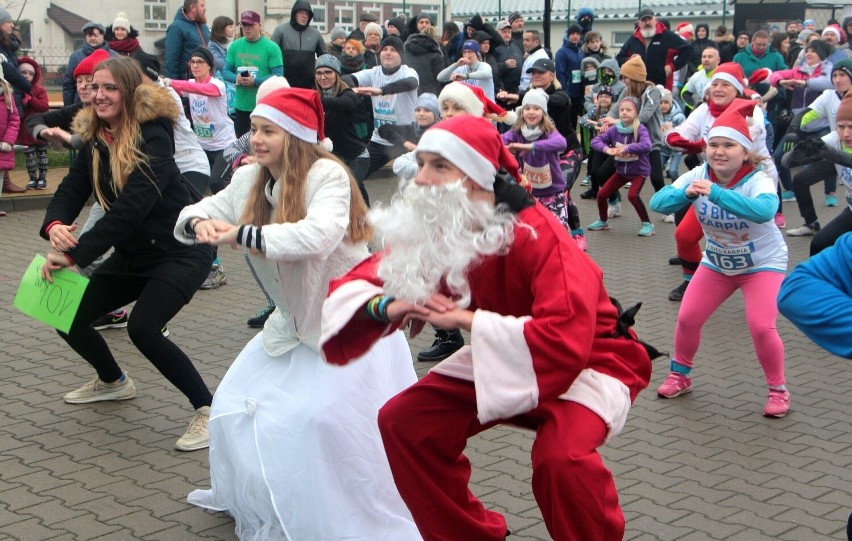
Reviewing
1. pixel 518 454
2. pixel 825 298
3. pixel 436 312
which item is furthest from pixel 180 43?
pixel 825 298

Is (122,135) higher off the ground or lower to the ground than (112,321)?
higher

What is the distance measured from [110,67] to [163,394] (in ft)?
6.45

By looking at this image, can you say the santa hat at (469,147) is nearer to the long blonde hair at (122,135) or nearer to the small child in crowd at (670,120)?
the long blonde hair at (122,135)

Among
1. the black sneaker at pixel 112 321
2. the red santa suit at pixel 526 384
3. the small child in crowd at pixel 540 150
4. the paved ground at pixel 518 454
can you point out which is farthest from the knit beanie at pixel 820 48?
the red santa suit at pixel 526 384

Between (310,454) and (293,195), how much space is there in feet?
3.59

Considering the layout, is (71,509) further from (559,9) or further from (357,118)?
(559,9)

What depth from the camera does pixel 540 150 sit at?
30.8ft

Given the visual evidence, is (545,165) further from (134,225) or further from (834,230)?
(134,225)

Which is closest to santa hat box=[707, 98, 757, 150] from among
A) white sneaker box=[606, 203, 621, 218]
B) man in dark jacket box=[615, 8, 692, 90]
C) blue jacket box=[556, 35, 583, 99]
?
white sneaker box=[606, 203, 621, 218]

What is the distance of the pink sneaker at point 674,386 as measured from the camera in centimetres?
629

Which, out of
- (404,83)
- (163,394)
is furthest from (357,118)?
(163,394)

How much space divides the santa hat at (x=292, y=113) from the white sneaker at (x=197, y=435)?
162 cm

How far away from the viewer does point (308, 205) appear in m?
4.42

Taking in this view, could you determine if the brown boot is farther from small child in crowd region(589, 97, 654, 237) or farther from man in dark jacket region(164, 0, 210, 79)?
small child in crowd region(589, 97, 654, 237)
